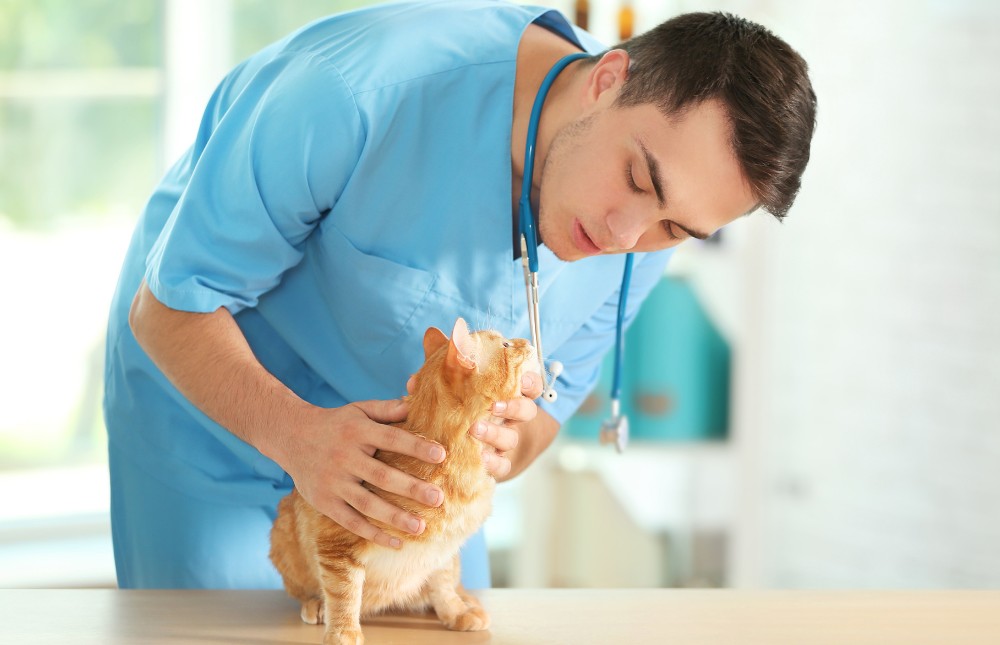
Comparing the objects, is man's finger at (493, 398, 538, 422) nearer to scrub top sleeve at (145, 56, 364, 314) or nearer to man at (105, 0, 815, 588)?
man at (105, 0, 815, 588)

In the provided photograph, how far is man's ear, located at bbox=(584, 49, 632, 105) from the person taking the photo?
1.15 meters

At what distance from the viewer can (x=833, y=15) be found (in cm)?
273

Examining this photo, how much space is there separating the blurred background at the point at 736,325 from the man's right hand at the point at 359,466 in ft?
5.04

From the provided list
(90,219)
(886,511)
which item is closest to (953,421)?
(886,511)

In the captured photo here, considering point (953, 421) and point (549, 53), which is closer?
point (549, 53)

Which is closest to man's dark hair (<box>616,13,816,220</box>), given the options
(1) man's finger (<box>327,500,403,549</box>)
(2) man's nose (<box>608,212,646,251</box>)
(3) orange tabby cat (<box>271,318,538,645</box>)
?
(2) man's nose (<box>608,212,646,251</box>)

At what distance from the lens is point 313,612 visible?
1070mm

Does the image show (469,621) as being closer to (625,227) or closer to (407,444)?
(407,444)

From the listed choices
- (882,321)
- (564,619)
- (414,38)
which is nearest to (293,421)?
(564,619)

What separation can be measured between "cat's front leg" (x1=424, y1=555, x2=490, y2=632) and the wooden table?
1 cm

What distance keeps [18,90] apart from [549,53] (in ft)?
6.48

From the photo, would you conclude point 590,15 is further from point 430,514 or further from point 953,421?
point 430,514

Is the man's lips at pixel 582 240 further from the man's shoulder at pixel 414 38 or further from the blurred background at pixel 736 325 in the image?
the blurred background at pixel 736 325

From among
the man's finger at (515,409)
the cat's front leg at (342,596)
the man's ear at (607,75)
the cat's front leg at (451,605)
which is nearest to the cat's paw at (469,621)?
the cat's front leg at (451,605)
